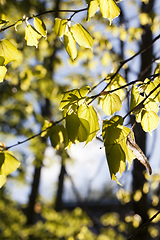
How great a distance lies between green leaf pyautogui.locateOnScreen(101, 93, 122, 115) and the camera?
62cm

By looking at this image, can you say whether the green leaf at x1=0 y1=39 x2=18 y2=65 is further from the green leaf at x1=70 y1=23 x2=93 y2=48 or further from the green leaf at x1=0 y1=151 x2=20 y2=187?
the green leaf at x1=0 y1=151 x2=20 y2=187

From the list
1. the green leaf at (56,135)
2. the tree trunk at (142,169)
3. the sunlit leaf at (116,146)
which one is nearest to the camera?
the sunlit leaf at (116,146)

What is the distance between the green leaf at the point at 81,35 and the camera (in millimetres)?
653

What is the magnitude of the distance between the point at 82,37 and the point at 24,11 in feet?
12.6

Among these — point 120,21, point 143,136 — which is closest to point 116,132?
point 143,136

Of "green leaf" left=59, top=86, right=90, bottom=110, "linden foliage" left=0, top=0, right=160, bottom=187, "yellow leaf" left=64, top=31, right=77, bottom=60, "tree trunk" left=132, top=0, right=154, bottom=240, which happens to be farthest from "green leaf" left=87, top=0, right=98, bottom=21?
"tree trunk" left=132, top=0, right=154, bottom=240

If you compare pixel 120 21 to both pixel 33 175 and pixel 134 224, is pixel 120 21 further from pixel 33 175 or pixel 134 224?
pixel 33 175

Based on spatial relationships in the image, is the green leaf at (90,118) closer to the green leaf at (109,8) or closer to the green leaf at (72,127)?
the green leaf at (72,127)

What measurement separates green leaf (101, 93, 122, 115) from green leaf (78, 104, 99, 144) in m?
0.08

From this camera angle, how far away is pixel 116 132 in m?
0.54

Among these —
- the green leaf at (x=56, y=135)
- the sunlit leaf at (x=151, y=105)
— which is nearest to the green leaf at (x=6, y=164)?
the green leaf at (x=56, y=135)

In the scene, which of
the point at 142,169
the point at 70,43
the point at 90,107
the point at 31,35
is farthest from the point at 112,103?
the point at 142,169

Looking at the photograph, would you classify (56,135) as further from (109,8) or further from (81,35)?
(109,8)

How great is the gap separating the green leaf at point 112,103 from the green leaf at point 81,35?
20 cm
